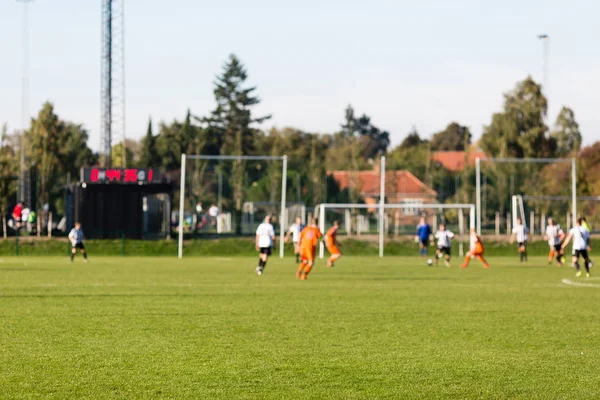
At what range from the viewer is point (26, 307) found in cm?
1859

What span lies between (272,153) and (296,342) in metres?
66.4

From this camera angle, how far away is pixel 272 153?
79.6 meters

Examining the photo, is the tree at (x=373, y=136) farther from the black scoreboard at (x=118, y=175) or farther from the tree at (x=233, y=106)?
the black scoreboard at (x=118, y=175)

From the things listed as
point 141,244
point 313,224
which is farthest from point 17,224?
point 313,224

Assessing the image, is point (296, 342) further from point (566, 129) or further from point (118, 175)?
point (566, 129)

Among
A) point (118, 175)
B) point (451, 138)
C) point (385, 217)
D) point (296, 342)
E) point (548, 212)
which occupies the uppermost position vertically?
point (451, 138)

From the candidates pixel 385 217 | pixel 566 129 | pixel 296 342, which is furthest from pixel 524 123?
pixel 296 342

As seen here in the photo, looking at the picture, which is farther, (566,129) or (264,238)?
(566,129)

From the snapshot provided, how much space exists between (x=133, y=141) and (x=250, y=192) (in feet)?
241

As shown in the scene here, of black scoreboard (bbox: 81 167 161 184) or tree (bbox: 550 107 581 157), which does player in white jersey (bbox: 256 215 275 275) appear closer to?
black scoreboard (bbox: 81 167 161 184)

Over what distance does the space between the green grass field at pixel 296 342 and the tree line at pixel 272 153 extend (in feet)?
123

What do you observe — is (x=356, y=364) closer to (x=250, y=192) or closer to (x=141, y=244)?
(x=141, y=244)

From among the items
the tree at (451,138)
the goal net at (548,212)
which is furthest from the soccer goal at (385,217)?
the tree at (451,138)

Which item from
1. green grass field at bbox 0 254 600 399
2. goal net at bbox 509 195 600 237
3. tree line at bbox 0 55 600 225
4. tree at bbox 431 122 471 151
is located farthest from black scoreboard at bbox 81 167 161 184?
tree at bbox 431 122 471 151
